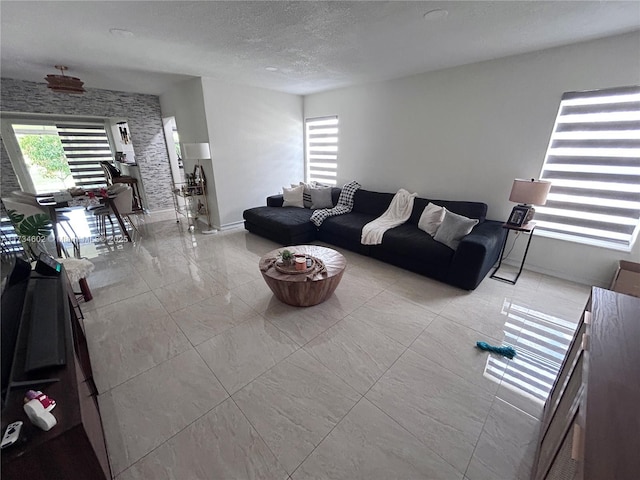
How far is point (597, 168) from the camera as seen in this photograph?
2.62m

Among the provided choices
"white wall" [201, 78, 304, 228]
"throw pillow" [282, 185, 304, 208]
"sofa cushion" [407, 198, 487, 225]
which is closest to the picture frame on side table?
"sofa cushion" [407, 198, 487, 225]

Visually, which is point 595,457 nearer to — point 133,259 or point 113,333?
point 113,333

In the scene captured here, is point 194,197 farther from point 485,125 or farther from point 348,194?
point 485,125

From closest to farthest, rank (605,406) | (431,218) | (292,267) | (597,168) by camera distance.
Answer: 1. (605,406)
2. (292,267)
3. (597,168)
4. (431,218)

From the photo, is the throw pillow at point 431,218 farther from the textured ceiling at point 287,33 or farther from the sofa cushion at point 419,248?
the textured ceiling at point 287,33

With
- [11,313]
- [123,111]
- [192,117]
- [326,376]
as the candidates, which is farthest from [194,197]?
[326,376]

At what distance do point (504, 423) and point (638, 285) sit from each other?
2.21m

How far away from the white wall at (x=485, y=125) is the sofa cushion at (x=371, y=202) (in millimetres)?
324

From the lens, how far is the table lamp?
2584mm

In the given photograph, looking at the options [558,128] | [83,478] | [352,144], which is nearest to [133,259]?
[83,478]

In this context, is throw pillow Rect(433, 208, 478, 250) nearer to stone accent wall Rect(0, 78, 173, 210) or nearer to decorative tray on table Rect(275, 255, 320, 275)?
decorative tray on table Rect(275, 255, 320, 275)

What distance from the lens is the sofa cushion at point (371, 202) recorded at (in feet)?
13.2

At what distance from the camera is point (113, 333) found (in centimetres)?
208

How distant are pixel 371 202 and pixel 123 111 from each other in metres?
5.34
